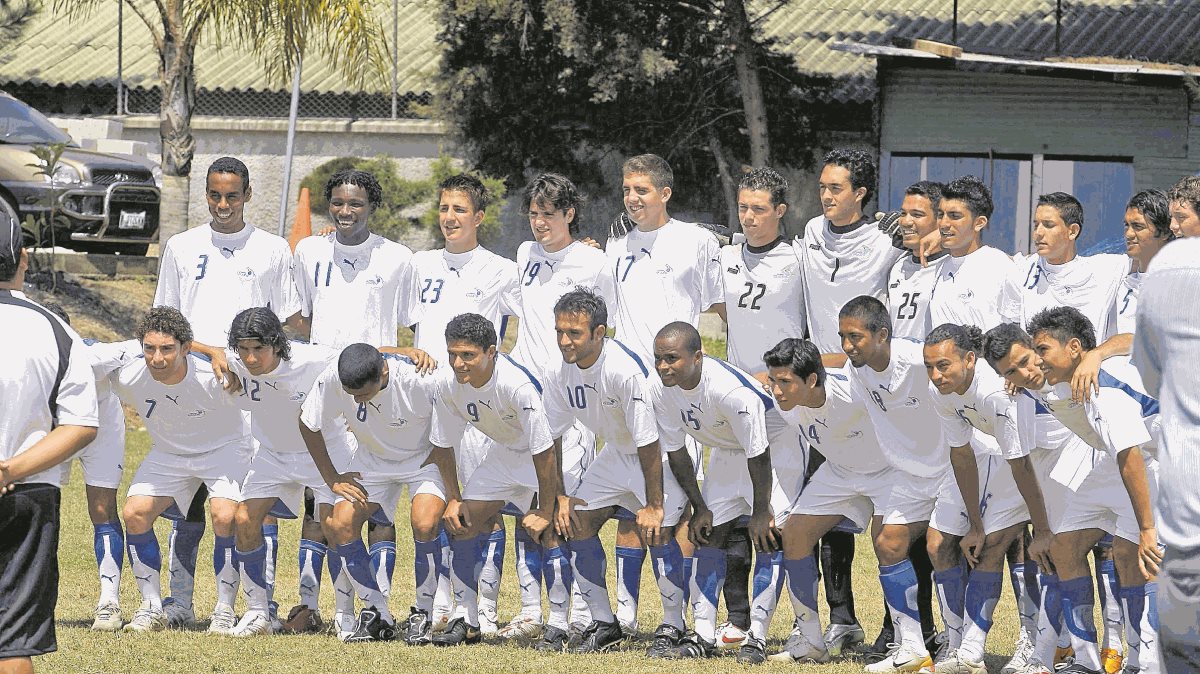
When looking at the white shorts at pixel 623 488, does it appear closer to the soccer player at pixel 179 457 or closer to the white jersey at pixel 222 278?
the soccer player at pixel 179 457

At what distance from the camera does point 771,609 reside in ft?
24.5

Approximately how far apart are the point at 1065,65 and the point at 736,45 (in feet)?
13.3

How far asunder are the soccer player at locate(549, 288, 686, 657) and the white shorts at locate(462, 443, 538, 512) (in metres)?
0.28

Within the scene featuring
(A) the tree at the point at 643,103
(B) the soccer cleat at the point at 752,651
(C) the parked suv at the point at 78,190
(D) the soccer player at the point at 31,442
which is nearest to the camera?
(D) the soccer player at the point at 31,442

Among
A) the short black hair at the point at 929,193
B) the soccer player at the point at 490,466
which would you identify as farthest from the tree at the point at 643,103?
the soccer player at the point at 490,466

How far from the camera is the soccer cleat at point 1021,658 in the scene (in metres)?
7.02

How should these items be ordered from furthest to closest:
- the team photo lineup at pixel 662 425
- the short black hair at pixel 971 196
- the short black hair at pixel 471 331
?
the short black hair at pixel 971 196
the short black hair at pixel 471 331
the team photo lineup at pixel 662 425

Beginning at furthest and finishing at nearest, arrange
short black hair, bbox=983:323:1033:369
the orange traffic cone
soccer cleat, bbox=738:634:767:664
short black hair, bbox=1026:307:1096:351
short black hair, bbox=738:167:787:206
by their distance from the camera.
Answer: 1. the orange traffic cone
2. short black hair, bbox=738:167:787:206
3. soccer cleat, bbox=738:634:767:664
4. short black hair, bbox=983:323:1033:369
5. short black hair, bbox=1026:307:1096:351

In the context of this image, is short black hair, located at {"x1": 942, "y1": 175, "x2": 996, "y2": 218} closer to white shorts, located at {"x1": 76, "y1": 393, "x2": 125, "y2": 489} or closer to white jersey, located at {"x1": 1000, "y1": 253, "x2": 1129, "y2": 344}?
white jersey, located at {"x1": 1000, "y1": 253, "x2": 1129, "y2": 344}

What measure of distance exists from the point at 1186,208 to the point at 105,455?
5.41 meters

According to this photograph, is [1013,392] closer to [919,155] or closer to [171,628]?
[171,628]

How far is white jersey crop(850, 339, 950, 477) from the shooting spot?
7.14 meters

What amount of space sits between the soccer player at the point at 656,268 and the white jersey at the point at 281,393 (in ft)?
5.13

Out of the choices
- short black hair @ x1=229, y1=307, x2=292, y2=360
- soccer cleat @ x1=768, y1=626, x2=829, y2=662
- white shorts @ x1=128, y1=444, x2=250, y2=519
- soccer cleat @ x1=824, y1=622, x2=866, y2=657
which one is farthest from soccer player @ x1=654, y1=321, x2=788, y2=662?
white shorts @ x1=128, y1=444, x2=250, y2=519
